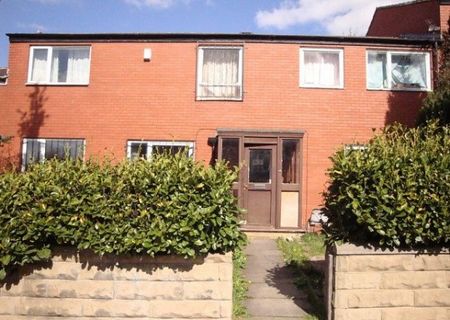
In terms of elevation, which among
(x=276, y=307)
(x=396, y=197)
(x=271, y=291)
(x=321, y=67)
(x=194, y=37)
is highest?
(x=194, y=37)

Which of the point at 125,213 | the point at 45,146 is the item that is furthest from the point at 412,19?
the point at 125,213

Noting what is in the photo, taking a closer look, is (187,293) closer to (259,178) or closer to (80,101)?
(259,178)

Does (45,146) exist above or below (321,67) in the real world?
below

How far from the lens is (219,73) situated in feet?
40.6

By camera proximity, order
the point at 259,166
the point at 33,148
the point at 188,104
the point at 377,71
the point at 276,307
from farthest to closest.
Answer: the point at 377,71
the point at 33,148
the point at 188,104
the point at 259,166
the point at 276,307

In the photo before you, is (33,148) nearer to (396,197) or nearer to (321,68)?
(321,68)

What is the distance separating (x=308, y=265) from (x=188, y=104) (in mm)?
6785

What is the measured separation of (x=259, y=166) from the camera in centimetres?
1121

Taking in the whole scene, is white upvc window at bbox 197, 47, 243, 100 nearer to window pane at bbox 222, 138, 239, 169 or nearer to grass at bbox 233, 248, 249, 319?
window pane at bbox 222, 138, 239, 169

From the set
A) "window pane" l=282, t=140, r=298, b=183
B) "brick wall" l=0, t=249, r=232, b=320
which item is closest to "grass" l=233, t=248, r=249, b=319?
"brick wall" l=0, t=249, r=232, b=320

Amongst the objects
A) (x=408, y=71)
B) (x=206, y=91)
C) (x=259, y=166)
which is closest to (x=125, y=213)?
(x=259, y=166)

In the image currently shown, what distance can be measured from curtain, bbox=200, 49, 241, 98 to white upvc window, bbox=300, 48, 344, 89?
2.12 m

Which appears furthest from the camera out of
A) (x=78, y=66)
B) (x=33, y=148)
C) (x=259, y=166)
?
(x=78, y=66)

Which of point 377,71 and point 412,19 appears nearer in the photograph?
point 377,71
